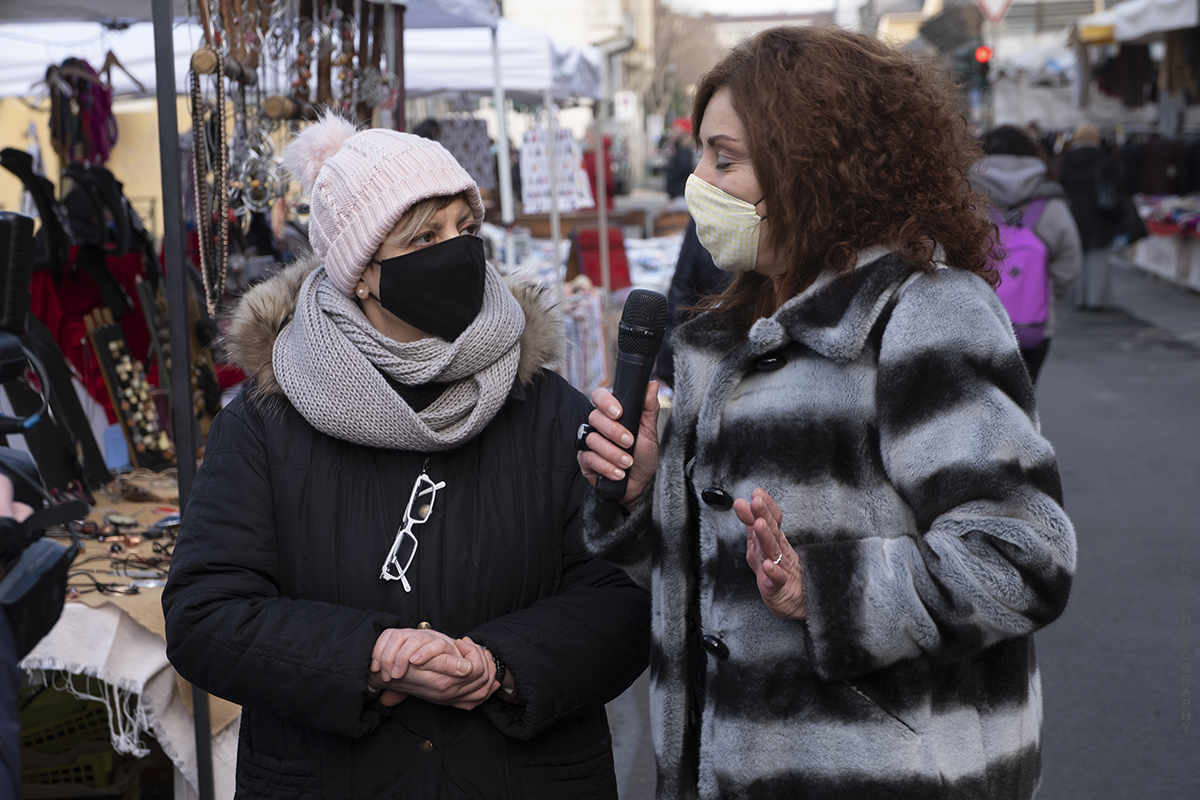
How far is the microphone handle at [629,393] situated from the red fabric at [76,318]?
2607 millimetres

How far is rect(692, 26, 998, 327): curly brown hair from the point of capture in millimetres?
1624

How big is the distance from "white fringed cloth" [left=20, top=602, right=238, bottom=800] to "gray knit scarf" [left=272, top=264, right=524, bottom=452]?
1.12 meters

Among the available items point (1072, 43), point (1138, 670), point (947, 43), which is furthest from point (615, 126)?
point (1138, 670)

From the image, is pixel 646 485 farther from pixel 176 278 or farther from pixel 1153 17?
pixel 1153 17

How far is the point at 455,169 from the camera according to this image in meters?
2.06

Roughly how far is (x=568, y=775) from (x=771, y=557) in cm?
68

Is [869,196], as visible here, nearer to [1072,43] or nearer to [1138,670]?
[1138,670]

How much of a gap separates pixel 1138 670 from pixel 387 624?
3.62m

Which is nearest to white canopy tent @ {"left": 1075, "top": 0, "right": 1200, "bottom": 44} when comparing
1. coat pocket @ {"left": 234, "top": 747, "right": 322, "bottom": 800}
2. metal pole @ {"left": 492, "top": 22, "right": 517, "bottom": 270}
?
metal pole @ {"left": 492, "top": 22, "right": 517, "bottom": 270}

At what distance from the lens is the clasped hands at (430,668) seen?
1758 millimetres

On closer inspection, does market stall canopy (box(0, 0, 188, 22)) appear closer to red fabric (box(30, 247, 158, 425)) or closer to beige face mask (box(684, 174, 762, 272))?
red fabric (box(30, 247, 158, 425))

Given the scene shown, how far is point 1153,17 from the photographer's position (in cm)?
1234

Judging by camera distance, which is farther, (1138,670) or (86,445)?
(1138,670)

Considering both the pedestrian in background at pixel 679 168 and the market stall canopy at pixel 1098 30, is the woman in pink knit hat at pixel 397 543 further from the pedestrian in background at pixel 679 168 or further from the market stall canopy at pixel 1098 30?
the market stall canopy at pixel 1098 30
